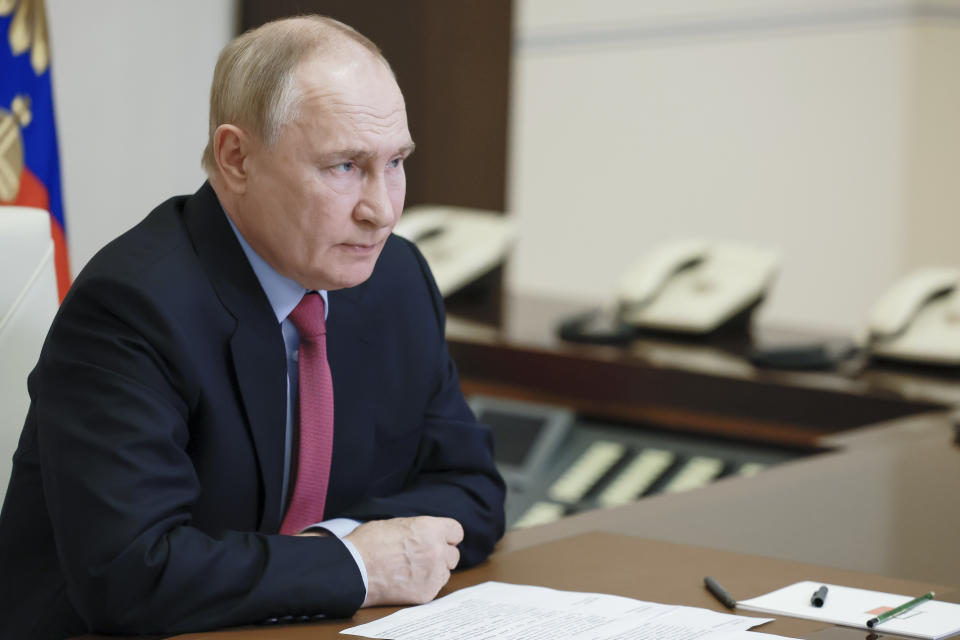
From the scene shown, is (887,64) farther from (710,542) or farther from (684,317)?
(710,542)

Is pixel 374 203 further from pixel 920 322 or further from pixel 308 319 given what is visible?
pixel 920 322

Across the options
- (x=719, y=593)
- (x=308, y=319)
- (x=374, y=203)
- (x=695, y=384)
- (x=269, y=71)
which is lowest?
(x=695, y=384)

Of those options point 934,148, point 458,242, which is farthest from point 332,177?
point 934,148

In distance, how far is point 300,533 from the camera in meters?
1.32

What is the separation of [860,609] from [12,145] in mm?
1764

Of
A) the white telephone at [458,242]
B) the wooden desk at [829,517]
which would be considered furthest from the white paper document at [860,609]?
the white telephone at [458,242]

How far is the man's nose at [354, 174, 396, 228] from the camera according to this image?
4.14ft

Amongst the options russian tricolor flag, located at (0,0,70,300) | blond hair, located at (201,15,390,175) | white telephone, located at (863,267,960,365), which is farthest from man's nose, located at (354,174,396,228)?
white telephone, located at (863,267,960,365)

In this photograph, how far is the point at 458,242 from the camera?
341 centimetres

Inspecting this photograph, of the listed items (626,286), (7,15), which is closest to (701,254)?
(626,286)

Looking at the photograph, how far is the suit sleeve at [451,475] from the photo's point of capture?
1.38 meters

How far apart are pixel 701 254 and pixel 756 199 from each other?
7.67 ft

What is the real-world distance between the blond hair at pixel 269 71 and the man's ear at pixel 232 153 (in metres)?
0.01

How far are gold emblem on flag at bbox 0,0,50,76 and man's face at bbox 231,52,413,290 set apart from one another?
1275mm
